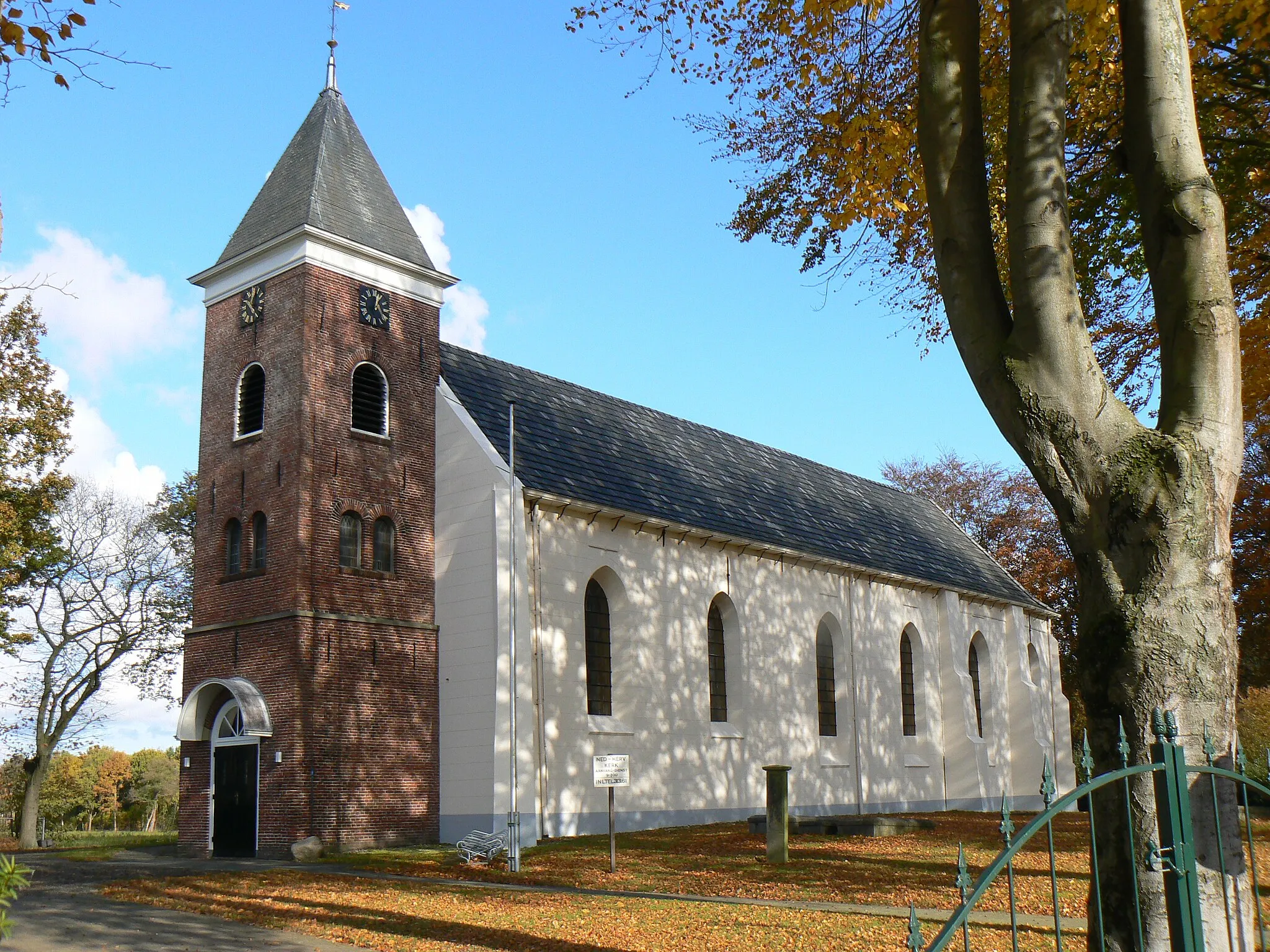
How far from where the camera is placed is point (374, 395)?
24.1 m

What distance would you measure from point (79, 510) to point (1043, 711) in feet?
106

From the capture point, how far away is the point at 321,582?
21.9m

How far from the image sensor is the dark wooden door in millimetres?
21594

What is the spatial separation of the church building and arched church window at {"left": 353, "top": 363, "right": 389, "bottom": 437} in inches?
2.2

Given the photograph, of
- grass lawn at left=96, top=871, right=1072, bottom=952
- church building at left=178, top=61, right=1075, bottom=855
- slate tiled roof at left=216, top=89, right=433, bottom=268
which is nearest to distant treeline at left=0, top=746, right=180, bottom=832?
church building at left=178, top=61, right=1075, bottom=855

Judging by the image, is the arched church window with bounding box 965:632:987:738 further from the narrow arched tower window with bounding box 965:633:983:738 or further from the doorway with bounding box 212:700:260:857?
the doorway with bounding box 212:700:260:857

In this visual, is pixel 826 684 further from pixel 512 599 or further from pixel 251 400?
pixel 251 400

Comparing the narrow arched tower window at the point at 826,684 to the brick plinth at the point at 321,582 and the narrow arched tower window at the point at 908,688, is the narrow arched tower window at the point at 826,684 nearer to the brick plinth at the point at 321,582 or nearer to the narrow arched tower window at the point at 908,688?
the narrow arched tower window at the point at 908,688

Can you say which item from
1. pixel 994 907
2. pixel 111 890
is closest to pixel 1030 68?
pixel 994 907

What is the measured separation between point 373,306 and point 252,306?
2.51 metres

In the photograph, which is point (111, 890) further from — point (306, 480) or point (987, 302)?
point (987, 302)

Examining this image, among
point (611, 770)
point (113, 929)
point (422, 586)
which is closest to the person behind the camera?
point (113, 929)

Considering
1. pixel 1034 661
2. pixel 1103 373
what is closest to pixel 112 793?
pixel 1034 661

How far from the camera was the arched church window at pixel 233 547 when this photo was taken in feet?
77.1
